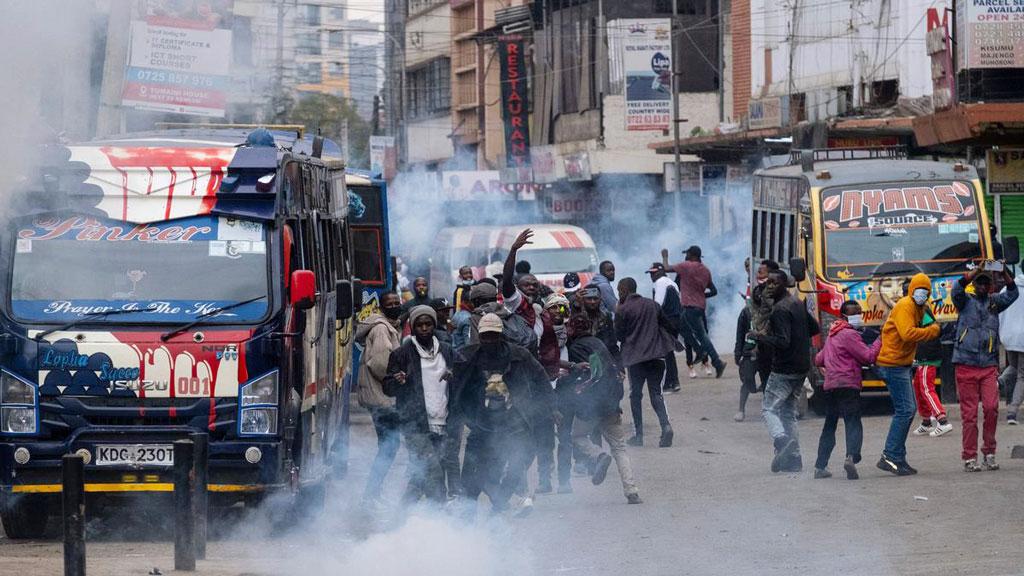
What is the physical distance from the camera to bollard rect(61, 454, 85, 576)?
799 cm

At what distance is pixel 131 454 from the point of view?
34.2 ft

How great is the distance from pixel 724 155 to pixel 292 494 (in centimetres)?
2971

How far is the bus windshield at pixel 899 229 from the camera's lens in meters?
18.0

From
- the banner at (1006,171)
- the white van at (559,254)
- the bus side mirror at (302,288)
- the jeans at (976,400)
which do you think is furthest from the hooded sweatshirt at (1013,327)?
the white van at (559,254)

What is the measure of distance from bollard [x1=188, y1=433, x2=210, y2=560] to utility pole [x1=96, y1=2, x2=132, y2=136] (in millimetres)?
4695

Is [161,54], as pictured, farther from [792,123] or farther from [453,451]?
[792,123]

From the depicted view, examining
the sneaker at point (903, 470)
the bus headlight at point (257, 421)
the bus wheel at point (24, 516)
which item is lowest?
the sneaker at point (903, 470)

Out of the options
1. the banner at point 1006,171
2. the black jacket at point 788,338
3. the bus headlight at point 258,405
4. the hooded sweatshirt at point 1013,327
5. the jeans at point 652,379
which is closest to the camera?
the bus headlight at point 258,405

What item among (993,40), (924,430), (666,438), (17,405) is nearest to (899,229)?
(924,430)

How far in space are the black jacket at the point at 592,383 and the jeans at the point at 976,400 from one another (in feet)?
9.76

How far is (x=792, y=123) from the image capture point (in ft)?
108

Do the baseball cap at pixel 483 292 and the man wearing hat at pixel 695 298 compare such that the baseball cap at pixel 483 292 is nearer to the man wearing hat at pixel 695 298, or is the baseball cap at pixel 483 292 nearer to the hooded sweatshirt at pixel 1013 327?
the hooded sweatshirt at pixel 1013 327

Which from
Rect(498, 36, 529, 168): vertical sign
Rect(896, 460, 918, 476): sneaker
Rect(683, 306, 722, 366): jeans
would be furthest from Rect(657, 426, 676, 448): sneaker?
Rect(498, 36, 529, 168): vertical sign

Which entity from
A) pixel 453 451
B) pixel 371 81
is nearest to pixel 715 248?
pixel 453 451
